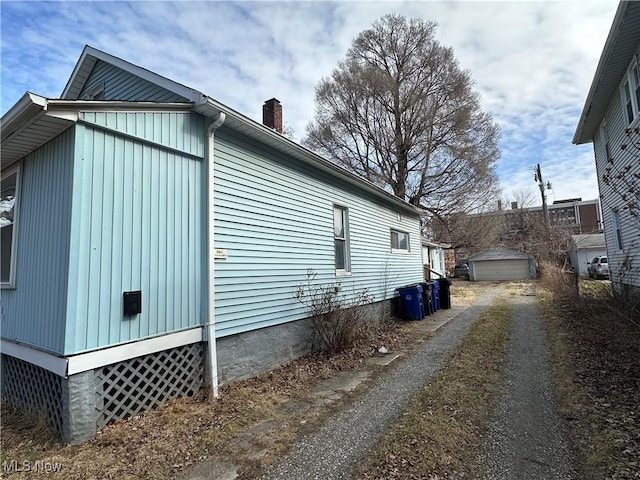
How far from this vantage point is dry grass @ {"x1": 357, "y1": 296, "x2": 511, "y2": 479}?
2.89m

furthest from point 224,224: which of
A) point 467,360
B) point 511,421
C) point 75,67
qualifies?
point 75,67

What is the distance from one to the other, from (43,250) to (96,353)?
1.48 m

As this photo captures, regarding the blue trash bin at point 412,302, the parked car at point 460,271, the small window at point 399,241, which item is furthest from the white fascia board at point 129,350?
the parked car at point 460,271

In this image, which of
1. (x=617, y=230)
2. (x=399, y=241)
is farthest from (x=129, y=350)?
(x=617, y=230)

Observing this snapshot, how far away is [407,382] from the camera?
5.09 metres

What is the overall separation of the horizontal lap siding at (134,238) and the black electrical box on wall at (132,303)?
5 centimetres

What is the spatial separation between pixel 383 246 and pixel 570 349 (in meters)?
5.33

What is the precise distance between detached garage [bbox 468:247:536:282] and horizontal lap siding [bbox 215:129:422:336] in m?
26.3

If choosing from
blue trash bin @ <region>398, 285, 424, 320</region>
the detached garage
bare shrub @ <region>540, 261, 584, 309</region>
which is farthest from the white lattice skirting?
the detached garage

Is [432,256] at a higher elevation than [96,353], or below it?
higher

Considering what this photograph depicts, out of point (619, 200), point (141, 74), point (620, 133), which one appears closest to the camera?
point (141, 74)

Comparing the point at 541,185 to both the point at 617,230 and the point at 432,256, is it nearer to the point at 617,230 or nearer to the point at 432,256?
the point at 432,256

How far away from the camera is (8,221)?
5086 mm

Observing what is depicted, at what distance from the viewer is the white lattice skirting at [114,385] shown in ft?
11.8
